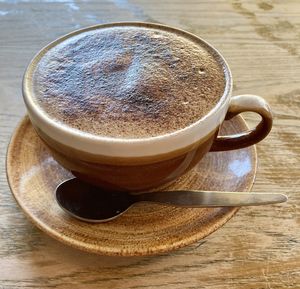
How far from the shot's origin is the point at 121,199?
0.63 meters

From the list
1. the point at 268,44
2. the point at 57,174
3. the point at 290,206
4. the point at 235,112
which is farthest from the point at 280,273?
the point at 268,44

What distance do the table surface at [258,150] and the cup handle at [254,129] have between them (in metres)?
0.08

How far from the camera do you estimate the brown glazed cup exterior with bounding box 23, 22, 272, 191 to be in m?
0.55

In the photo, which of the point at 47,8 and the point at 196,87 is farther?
the point at 47,8

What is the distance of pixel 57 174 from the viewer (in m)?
0.69

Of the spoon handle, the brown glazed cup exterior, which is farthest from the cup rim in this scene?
the spoon handle

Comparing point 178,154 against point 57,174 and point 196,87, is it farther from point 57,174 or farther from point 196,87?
point 57,174

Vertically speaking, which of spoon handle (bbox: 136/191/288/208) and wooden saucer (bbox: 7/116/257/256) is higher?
spoon handle (bbox: 136/191/288/208)

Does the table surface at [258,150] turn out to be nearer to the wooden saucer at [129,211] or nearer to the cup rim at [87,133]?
the wooden saucer at [129,211]

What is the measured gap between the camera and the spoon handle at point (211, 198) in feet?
2.01

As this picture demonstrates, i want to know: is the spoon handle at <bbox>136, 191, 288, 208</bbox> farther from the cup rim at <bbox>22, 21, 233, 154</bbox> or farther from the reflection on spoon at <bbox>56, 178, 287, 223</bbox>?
the cup rim at <bbox>22, 21, 233, 154</bbox>

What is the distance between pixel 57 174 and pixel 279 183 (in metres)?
0.33

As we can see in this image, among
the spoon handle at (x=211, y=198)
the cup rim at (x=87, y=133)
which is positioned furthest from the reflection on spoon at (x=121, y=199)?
the cup rim at (x=87, y=133)

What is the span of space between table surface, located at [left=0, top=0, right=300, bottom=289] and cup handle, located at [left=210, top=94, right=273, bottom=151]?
8 centimetres
